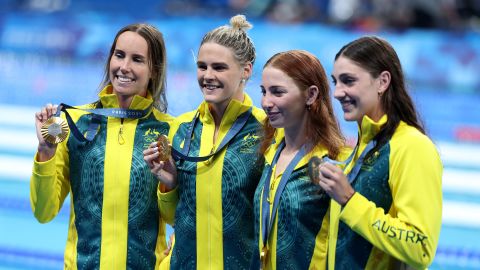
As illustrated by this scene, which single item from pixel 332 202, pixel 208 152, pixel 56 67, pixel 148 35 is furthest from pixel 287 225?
pixel 56 67

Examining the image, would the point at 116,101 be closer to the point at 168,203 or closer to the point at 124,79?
the point at 124,79

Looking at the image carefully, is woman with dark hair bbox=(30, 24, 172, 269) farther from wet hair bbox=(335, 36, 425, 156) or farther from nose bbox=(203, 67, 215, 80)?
wet hair bbox=(335, 36, 425, 156)

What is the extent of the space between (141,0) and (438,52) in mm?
5094

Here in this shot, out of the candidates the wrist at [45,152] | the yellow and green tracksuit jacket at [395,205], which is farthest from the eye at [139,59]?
the yellow and green tracksuit jacket at [395,205]

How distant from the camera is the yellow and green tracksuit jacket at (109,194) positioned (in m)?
3.66

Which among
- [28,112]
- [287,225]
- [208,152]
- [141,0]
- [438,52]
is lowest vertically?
[287,225]

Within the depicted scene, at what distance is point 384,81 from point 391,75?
30 mm

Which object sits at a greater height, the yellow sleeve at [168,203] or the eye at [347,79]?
the eye at [347,79]

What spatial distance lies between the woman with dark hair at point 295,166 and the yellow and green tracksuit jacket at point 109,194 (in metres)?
0.57

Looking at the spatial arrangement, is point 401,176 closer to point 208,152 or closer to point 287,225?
point 287,225

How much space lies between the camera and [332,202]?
122 inches

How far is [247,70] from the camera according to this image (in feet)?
12.0

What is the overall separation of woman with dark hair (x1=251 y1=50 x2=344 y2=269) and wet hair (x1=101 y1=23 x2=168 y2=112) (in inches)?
26.9

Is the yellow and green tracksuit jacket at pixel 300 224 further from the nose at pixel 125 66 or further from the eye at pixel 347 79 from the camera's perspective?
the nose at pixel 125 66
